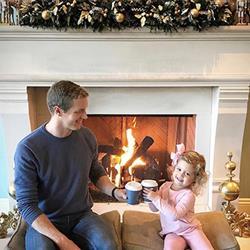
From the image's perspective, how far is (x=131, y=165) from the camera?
312cm

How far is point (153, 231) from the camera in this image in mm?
2002

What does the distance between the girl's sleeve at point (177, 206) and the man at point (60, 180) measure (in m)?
0.17

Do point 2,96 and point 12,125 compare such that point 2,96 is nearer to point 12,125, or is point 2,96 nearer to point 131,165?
point 12,125

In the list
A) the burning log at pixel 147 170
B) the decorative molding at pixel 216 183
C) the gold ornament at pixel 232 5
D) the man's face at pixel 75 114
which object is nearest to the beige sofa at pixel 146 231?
the man's face at pixel 75 114

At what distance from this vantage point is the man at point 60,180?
171cm

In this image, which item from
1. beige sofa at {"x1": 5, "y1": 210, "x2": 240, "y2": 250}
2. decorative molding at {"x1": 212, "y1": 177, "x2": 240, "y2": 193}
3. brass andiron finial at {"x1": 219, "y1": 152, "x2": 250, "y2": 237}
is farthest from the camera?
decorative molding at {"x1": 212, "y1": 177, "x2": 240, "y2": 193}

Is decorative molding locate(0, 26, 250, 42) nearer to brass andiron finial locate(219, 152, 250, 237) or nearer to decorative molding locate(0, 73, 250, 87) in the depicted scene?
decorative molding locate(0, 73, 250, 87)

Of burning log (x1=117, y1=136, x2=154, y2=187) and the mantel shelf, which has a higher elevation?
the mantel shelf

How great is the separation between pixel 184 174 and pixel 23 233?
0.77 m

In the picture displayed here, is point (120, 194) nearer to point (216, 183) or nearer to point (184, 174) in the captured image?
point (184, 174)

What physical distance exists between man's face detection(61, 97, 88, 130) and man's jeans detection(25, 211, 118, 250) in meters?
0.41

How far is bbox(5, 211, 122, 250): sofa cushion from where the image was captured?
1.74 m

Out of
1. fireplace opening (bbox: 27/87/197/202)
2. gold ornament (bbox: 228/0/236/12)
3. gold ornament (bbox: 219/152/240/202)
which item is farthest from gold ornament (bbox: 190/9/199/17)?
gold ornament (bbox: 219/152/240/202)

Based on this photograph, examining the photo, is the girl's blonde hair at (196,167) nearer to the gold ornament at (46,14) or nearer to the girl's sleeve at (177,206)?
the girl's sleeve at (177,206)
